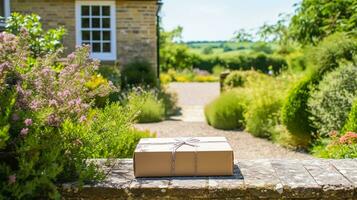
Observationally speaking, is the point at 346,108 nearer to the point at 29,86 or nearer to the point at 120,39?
the point at 29,86

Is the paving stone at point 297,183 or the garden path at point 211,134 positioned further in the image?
the garden path at point 211,134

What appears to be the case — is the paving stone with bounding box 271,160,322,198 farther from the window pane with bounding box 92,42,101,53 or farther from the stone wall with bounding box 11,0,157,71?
the window pane with bounding box 92,42,101,53

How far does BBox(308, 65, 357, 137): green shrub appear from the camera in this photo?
337 inches

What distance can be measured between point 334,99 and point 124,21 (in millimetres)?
10179

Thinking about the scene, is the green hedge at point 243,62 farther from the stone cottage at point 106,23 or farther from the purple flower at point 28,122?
the purple flower at point 28,122

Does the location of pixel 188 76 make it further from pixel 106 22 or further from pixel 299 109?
pixel 299 109

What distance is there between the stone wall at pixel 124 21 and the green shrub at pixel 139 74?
0.28m

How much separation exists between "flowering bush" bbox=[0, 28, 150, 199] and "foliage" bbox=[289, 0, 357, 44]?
9.45 m

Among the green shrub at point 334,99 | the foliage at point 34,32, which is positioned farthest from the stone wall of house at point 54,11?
the green shrub at point 334,99

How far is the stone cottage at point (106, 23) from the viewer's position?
696 inches

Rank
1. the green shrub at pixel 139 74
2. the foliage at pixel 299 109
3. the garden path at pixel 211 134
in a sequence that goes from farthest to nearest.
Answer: the green shrub at pixel 139 74
the foliage at pixel 299 109
the garden path at pixel 211 134

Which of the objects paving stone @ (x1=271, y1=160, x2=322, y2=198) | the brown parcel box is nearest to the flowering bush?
the brown parcel box

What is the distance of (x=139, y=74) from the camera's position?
17234 mm

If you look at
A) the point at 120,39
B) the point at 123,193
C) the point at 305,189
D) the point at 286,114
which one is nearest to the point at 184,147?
the point at 123,193
